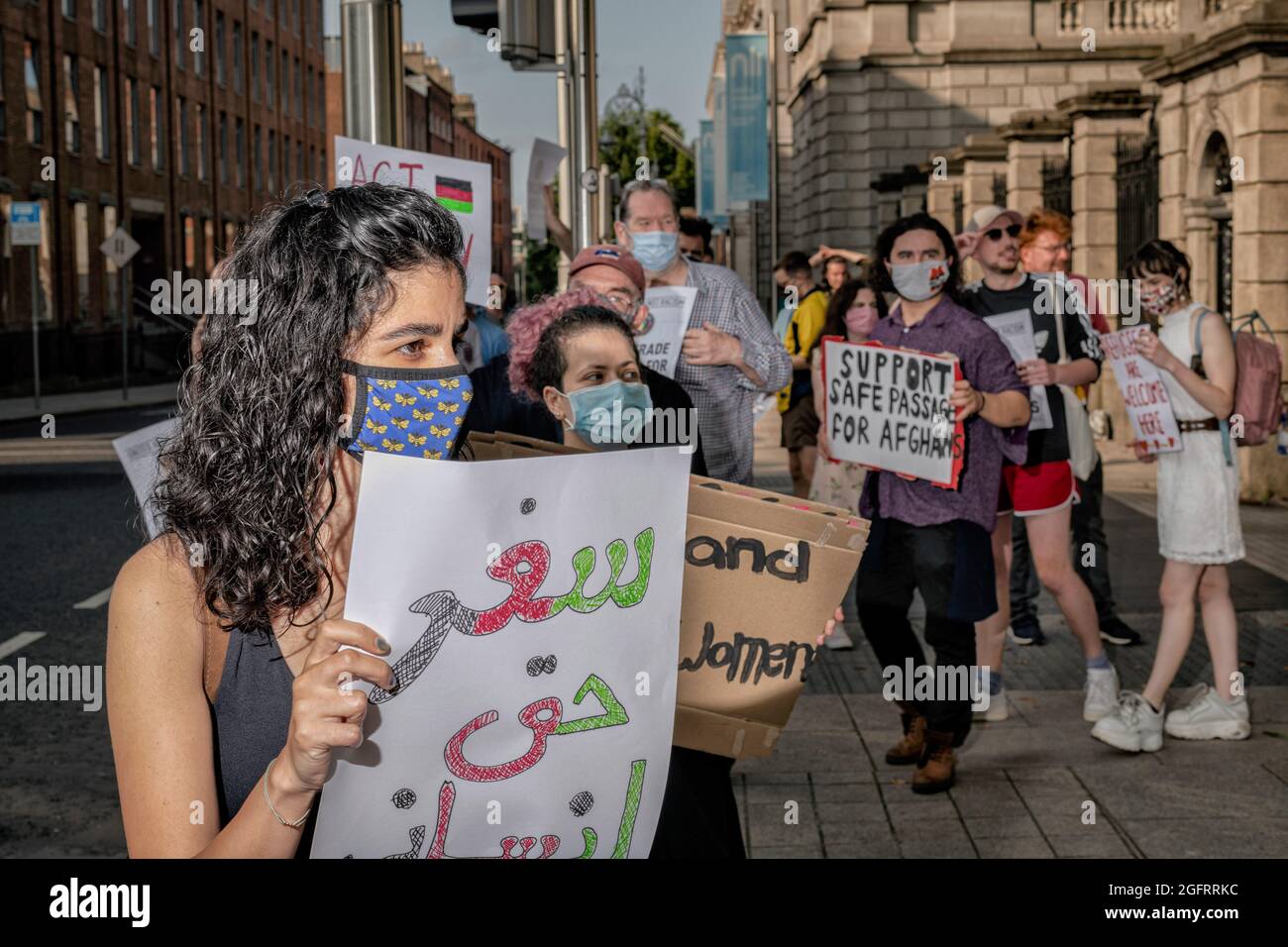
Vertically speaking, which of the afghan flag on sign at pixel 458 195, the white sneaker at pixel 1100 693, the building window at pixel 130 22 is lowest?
the white sneaker at pixel 1100 693

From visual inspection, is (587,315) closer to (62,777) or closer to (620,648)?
(620,648)

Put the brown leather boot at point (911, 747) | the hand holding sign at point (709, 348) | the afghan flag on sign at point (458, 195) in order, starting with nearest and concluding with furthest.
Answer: the hand holding sign at point (709, 348)
the afghan flag on sign at point (458, 195)
the brown leather boot at point (911, 747)

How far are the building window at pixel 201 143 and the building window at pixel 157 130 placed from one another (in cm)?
345

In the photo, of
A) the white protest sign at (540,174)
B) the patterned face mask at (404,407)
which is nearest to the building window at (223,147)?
the white protest sign at (540,174)

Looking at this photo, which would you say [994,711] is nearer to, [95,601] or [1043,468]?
[1043,468]

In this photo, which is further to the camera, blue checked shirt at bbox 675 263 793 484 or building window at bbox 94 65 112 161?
building window at bbox 94 65 112 161

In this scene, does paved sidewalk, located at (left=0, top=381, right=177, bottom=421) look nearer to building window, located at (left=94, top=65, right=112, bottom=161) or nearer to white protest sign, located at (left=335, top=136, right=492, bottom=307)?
building window, located at (left=94, top=65, right=112, bottom=161)

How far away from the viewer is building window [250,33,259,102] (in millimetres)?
59375

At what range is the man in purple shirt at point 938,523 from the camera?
5785mm

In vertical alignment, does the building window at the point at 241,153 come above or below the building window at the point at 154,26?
below

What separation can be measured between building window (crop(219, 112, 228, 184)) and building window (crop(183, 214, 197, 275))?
433 cm

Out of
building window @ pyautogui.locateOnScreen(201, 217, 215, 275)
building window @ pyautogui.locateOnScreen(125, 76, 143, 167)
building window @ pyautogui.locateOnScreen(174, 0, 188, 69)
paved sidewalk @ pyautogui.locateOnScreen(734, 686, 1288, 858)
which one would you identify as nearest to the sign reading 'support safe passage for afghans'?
paved sidewalk @ pyautogui.locateOnScreen(734, 686, 1288, 858)

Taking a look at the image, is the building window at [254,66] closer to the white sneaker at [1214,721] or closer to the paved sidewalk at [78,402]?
the paved sidewalk at [78,402]

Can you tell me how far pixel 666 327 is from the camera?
19.5 feet
